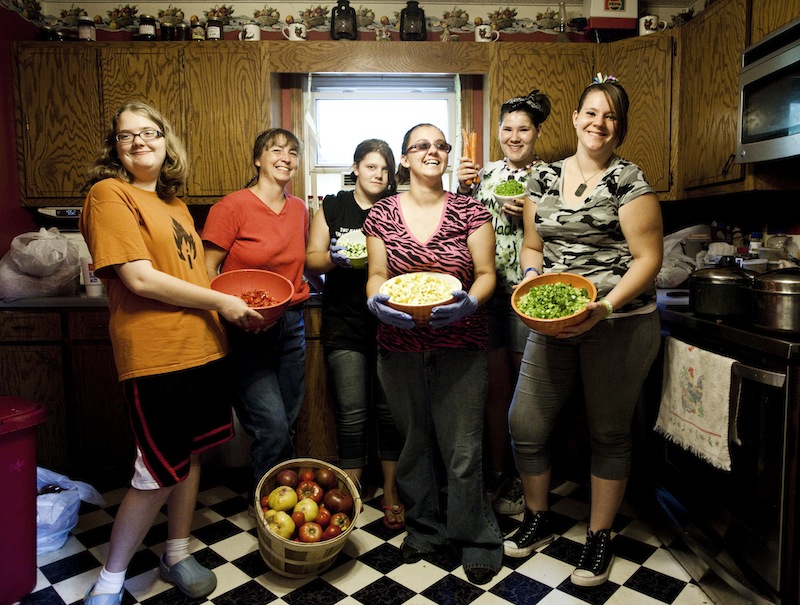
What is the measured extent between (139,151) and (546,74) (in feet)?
7.69

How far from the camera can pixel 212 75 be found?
3.15 m

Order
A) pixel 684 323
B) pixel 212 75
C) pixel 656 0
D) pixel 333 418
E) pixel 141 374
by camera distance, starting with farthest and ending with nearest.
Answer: pixel 656 0 < pixel 212 75 < pixel 333 418 < pixel 684 323 < pixel 141 374

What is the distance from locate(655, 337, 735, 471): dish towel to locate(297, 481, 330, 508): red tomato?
1.22 m

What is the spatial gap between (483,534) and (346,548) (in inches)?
20.5

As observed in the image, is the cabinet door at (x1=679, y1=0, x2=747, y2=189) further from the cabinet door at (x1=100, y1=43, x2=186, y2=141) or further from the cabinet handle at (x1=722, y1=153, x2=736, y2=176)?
the cabinet door at (x1=100, y1=43, x2=186, y2=141)

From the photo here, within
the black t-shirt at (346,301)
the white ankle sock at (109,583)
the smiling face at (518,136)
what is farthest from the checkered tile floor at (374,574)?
the smiling face at (518,136)

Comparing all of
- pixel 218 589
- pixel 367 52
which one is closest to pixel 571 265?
pixel 218 589

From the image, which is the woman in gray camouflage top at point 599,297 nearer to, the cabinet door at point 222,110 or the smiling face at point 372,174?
the smiling face at point 372,174

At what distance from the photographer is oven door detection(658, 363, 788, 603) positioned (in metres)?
1.56

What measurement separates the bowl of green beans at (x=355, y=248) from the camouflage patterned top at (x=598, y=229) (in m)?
0.63

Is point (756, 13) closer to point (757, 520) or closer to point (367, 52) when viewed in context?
point (367, 52)

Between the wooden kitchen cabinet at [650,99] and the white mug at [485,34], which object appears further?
the white mug at [485,34]

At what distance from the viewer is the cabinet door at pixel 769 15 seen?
222cm

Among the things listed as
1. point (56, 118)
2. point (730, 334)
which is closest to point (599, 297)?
point (730, 334)
